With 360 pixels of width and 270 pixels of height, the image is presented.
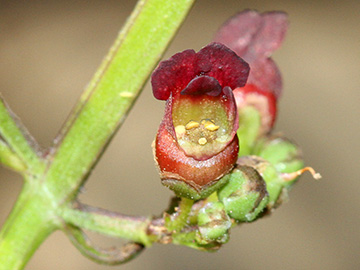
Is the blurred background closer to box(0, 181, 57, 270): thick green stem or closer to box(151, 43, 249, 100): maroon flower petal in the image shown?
box(0, 181, 57, 270): thick green stem

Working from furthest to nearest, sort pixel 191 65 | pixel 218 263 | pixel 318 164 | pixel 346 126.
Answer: pixel 346 126, pixel 318 164, pixel 218 263, pixel 191 65

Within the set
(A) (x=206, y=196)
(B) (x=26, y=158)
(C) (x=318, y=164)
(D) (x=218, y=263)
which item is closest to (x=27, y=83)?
(D) (x=218, y=263)

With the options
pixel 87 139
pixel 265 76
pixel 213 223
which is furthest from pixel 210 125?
pixel 265 76

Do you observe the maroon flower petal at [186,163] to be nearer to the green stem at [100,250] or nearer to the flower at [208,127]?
the flower at [208,127]

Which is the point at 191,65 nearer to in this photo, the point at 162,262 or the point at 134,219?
the point at 134,219

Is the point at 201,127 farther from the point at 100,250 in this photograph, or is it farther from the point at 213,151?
the point at 100,250
